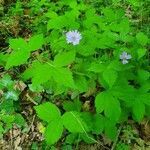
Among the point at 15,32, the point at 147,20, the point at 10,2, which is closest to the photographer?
the point at 147,20

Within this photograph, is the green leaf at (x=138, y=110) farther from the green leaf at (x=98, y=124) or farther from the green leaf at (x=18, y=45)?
the green leaf at (x=18, y=45)

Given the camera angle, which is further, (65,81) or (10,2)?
(10,2)

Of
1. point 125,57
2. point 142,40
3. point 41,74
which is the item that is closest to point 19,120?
point 41,74

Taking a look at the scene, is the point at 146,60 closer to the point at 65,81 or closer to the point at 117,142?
the point at 117,142

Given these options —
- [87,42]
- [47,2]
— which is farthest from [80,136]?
[47,2]

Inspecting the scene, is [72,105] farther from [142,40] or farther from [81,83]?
[142,40]
